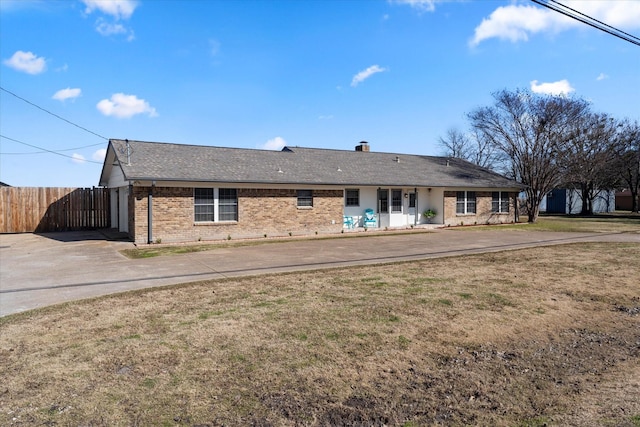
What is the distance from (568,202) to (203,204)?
43.1 m

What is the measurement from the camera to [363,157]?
26.9 m

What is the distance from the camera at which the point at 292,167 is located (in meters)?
21.8

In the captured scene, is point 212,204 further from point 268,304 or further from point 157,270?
point 268,304

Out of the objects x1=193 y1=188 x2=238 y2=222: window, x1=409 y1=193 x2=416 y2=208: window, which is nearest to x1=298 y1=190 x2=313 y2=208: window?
x1=193 y1=188 x2=238 y2=222: window

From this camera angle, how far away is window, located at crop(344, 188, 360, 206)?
22.5 metres

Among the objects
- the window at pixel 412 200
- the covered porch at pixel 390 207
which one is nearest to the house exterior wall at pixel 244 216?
the covered porch at pixel 390 207

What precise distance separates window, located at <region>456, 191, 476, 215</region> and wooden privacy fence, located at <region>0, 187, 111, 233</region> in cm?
2053

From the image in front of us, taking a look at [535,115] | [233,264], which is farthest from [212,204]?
[535,115]

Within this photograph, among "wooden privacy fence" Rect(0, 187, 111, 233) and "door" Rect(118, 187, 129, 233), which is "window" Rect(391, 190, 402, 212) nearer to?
"door" Rect(118, 187, 129, 233)

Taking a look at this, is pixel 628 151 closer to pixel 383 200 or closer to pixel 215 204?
pixel 383 200

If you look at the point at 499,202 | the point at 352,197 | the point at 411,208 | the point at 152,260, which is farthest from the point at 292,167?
the point at 499,202

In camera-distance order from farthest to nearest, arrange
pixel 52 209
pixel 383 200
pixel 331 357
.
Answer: pixel 383 200 < pixel 52 209 < pixel 331 357

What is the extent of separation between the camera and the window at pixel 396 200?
78.5ft

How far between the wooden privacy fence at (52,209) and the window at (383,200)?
15079mm
